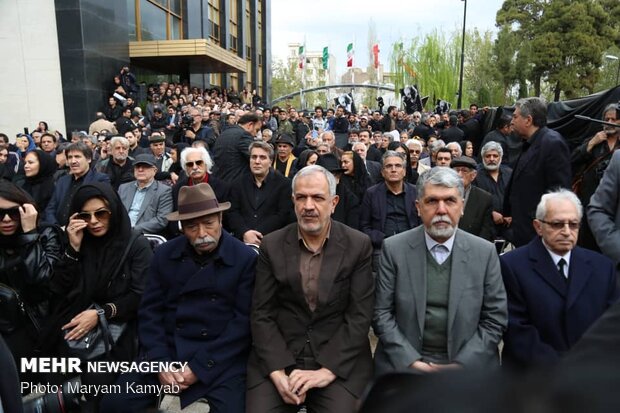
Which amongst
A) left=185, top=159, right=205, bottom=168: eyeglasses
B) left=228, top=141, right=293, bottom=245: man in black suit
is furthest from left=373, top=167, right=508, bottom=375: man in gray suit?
left=185, top=159, right=205, bottom=168: eyeglasses

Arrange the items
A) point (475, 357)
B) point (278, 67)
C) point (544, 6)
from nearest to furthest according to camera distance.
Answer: point (475, 357) < point (544, 6) < point (278, 67)

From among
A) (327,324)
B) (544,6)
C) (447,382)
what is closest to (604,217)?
(327,324)

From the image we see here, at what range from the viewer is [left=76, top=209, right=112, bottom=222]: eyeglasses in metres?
3.11

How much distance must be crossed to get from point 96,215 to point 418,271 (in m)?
2.11

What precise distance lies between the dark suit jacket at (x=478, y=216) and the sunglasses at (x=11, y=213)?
3671 mm

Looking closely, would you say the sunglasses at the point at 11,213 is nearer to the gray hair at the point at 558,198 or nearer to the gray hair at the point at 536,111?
the gray hair at the point at 558,198

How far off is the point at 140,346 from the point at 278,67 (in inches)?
2408

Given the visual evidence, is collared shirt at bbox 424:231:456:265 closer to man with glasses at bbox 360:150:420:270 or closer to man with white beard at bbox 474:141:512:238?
man with glasses at bbox 360:150:420:270

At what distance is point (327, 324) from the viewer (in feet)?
9.48

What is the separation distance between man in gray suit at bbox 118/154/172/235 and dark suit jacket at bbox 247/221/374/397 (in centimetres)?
223

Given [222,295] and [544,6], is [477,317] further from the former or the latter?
[544,6]

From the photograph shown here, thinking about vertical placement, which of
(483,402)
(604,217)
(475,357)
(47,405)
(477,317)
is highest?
(483,402)

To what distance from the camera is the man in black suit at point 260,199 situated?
4.77m

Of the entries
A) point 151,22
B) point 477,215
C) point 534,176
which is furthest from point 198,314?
point 151,22
